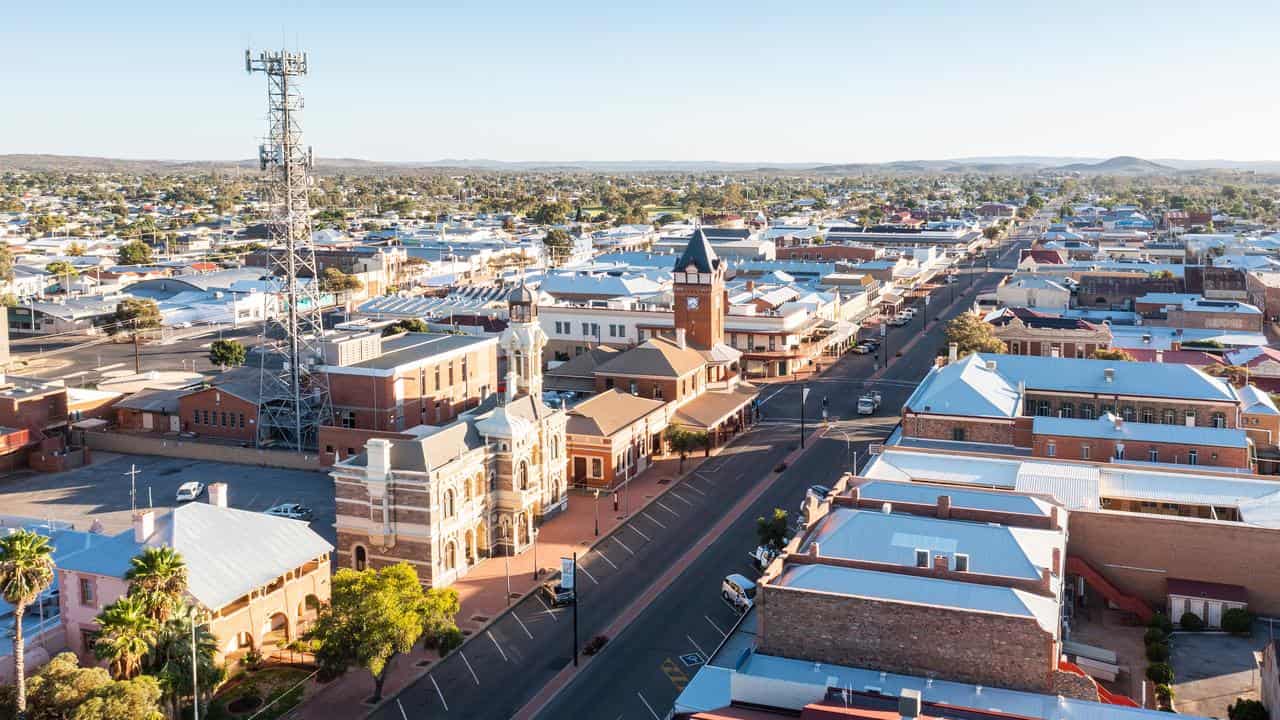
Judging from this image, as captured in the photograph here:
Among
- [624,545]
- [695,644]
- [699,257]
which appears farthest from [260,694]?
[699,257]

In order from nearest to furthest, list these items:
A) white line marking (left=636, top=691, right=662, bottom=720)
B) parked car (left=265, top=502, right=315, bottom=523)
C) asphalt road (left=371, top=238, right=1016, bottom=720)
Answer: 1. white line marking (left=636, top=691, right=662, bottom=720)
2. asphalt road (left=371, top=238, right=1016, bottom=720)
3. parked car (left=265, top=502, right=315, bottom=523)

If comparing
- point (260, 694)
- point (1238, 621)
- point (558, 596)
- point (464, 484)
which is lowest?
point (260, 694)

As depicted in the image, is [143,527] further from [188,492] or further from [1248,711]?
[1248,711]

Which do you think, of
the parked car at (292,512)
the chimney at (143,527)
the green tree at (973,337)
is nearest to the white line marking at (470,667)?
the chimney at (143,527)

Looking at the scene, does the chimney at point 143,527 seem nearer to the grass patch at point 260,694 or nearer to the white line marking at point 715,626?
the grass patch at point 260,694

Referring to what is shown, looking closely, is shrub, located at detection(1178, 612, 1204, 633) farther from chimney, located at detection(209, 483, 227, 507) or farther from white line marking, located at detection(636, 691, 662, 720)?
chimney, located at detection(209, 483, 227, 507)

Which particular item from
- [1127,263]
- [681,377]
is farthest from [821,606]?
[1127,263]

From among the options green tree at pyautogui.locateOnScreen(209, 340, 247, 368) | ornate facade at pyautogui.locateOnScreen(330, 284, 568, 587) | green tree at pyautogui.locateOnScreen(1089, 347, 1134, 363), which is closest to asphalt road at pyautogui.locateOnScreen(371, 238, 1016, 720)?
ornate facade at pyautogui.locateOnScreen(330, 284, 568, 587)
